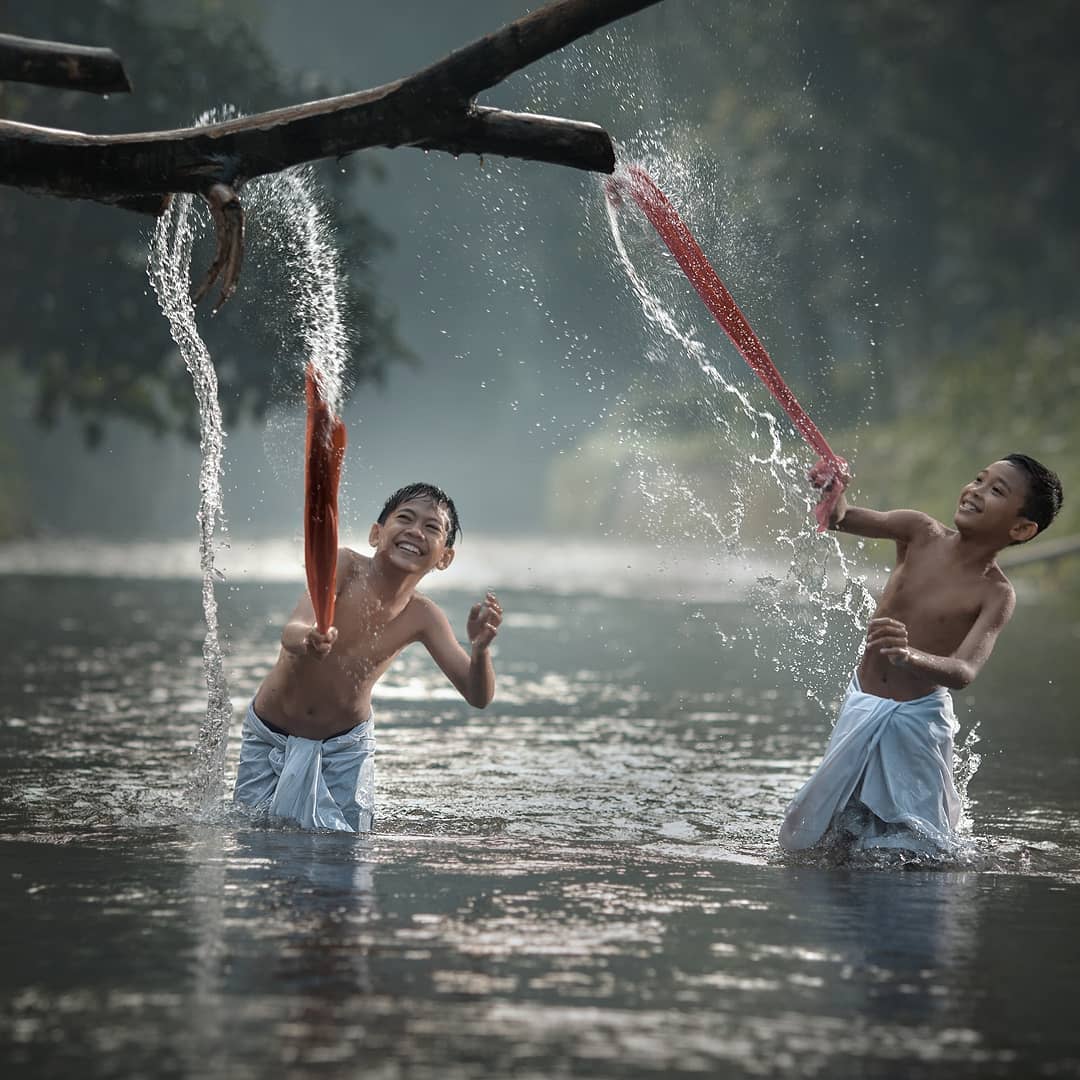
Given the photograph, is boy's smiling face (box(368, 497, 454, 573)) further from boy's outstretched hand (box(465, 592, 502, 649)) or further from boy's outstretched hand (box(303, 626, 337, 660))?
boy's outstretched hand (box(303, 626, 337, 660))

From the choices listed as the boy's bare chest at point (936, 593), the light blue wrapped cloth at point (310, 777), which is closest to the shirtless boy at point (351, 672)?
the light blue wrapped cloth at point (310, 777)

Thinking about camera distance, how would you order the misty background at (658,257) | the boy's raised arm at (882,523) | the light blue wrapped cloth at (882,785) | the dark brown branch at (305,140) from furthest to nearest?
1. the misty background at (658,257)
2. the boy's raised arm at (882,523)
3. the light blue wrapped cloth at (882,785)
4. the dark brown branch at (305,140)

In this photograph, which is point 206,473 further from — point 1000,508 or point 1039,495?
point 1039,495

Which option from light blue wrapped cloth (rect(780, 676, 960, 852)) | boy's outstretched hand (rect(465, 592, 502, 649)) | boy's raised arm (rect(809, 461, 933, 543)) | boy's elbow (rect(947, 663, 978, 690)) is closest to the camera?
boy's elbow (rect(947, 663, 978, 690))

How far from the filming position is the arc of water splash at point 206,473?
289 inches

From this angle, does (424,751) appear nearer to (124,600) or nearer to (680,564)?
(124,600)

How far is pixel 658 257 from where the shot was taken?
9.34 metres

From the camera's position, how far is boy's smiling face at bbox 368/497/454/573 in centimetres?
698

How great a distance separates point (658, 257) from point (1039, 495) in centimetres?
318

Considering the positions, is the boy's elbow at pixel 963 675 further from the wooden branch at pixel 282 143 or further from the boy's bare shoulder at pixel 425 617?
the wooden branch at pixel 282 143

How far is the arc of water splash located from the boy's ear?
118 inches

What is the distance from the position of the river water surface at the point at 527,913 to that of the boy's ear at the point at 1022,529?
1070 millimetres

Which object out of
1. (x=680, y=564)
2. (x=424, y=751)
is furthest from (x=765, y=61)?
(x=424, y=751)

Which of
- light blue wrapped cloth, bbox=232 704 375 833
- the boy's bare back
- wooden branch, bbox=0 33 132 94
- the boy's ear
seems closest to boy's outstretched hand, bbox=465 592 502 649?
the boy's bare back
